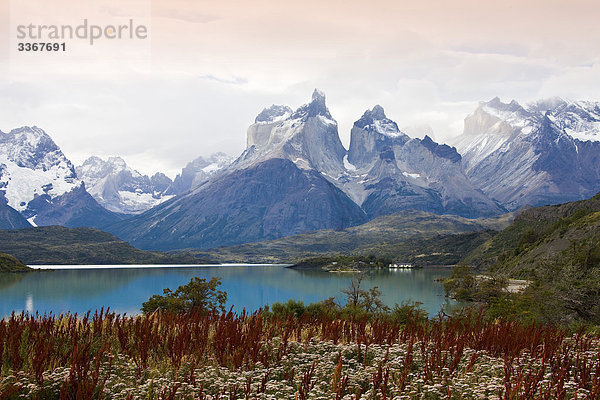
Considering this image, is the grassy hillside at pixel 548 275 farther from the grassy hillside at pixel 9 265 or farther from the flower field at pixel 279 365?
the grassy hillside at pixel 9 265

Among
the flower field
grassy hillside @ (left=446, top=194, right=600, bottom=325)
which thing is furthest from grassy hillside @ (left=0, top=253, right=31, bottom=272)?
the flower field

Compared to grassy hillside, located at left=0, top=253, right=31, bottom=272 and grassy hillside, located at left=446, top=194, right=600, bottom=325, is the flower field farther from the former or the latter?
grassy hillside, located at left=0, top=253, right=31, bottom=272

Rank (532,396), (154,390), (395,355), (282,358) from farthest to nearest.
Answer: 1. (395,355)
2. (282,358)
3. (154,390)
4. (532,396)

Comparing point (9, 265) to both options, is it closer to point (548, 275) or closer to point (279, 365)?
point (548, 275)

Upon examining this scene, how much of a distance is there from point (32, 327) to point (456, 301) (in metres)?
95.4

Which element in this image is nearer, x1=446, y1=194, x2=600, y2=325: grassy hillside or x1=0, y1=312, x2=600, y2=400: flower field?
x1=0, y1=312, x2=600, y2=400: flower field

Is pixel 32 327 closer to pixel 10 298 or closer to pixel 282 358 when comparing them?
pixel 282 358

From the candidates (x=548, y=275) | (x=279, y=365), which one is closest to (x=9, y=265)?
(x=548, y=275)

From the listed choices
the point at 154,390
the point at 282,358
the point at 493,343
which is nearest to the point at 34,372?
the point at 154,390

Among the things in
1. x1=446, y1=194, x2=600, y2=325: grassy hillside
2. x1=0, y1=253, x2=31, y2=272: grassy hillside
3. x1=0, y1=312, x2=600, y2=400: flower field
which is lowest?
x1=0, y1=253, x2=31, y2=272: grassy hillside

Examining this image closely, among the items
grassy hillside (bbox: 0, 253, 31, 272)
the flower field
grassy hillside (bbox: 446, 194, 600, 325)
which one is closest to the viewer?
the flower field

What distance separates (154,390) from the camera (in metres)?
9.70

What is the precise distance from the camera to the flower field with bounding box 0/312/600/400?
8883 millimetres

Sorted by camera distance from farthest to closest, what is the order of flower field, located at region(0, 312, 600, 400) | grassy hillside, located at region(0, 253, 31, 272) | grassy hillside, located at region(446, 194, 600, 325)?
grassy hillside, located at region(0, 253, 31, 272) → grassy hillside, located at region(446, 194, 600, 325) → flower field, located at region(0, 312, 600, 400)
